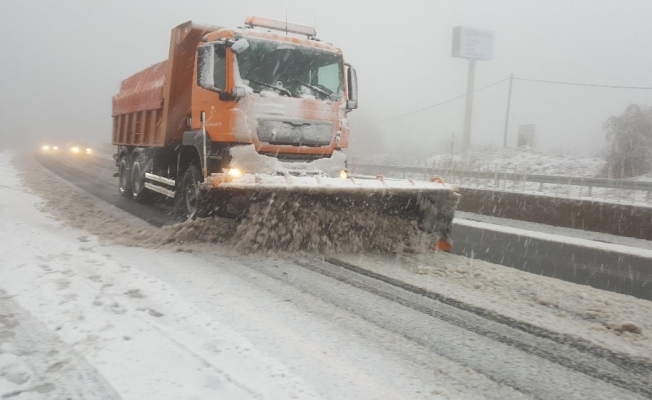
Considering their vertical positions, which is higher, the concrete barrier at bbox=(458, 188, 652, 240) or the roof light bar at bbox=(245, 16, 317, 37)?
the roof light bar at bbox=(245, 16, 317, 37)

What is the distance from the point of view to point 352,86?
7812 millimetres

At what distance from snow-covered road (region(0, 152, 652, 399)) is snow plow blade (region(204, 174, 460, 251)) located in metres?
0.73

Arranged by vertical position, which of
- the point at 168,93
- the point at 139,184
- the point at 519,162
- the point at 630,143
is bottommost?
the point at 139,184

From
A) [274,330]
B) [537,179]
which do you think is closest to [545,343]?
[274,330]

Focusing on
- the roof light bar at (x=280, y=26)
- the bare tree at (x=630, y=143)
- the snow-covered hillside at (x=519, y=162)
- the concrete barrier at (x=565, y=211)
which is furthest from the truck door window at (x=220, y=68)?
the bare tree at (x=630, y=143)

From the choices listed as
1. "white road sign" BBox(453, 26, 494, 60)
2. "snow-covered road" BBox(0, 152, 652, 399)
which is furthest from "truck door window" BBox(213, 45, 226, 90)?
"white road sign" BBox(453, 26, 494, 60)

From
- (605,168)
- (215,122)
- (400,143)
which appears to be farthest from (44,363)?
(400,143)

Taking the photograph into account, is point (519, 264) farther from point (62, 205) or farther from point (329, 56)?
Answer: point (62, 205)

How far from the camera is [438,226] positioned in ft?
21.8

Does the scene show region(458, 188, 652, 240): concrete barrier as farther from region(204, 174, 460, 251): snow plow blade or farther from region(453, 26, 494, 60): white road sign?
region(453, 26, 494, 60): white road sign

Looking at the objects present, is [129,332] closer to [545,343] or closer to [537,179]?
[545,343]

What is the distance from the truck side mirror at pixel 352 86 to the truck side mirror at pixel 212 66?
6.58ft

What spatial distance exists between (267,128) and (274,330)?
148 inches

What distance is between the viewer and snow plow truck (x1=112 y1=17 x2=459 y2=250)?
19.5 feet
